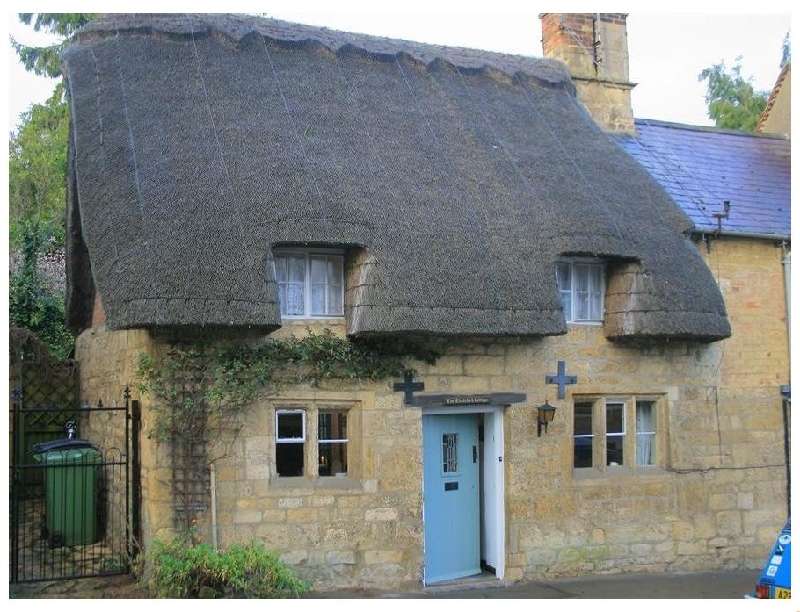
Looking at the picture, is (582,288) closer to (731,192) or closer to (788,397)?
(788,397)

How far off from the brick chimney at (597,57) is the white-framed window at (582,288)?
389cm

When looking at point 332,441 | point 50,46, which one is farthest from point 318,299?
point 50,46

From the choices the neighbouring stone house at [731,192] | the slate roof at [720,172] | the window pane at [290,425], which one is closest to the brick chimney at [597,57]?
the neighbouring stone house at [731,192]

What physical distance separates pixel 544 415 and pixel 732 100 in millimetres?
24203

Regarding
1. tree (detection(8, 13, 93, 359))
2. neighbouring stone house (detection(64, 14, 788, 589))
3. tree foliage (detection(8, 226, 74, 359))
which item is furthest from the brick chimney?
tree (detection(8, 13, 93, 359))

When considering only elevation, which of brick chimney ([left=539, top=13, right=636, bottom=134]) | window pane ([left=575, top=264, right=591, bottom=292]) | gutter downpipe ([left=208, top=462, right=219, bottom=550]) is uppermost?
brick chimney ([left=539, top=13, right=636, bottom=134])

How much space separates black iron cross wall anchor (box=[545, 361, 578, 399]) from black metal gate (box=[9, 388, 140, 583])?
4.67 meters

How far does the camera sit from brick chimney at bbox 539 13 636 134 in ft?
47.2

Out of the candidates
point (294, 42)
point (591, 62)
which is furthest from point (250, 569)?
point (591, 62)

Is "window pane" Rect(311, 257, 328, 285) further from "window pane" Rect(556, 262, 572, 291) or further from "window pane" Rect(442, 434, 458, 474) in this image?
"window pane" Rect(556, 262, 572, 291)

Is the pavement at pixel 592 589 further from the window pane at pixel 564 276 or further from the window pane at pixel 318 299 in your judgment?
the window pane at pixel 564 276

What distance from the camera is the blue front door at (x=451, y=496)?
10.3 m

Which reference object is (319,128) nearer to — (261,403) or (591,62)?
(261,403)

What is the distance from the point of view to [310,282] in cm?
984
